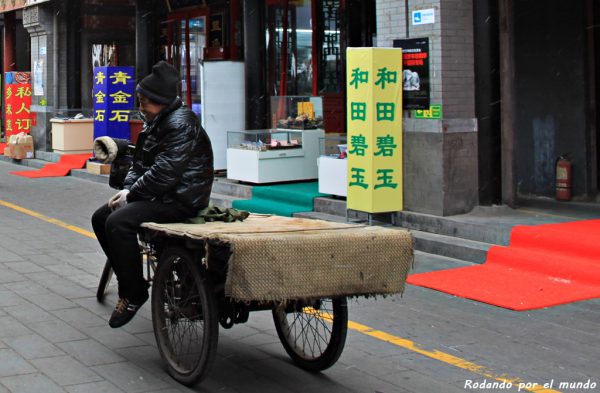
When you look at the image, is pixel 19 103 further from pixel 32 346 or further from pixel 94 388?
pixel 94 388

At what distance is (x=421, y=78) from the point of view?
10.5 m

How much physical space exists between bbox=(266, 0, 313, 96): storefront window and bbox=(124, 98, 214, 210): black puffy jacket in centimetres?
983

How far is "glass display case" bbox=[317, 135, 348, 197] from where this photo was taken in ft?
39.0

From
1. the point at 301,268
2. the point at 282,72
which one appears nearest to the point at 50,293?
the point at 301,268

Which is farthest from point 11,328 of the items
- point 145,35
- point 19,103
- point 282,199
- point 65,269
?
point 19,103

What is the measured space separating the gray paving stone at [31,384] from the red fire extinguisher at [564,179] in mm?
8099

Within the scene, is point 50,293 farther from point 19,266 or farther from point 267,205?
point 267,205

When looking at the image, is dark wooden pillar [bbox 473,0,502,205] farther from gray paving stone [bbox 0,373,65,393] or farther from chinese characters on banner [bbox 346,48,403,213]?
gray paving stone [bbox 0,373,65,393]

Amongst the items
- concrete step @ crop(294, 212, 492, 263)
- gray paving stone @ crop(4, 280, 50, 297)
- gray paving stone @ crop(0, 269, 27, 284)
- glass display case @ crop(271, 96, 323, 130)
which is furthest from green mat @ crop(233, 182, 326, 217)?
gray paving stone @ crop(4, 280, 50, 297)

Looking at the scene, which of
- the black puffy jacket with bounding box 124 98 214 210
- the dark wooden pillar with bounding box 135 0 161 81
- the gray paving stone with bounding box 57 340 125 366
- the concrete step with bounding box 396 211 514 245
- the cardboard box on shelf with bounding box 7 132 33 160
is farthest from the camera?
the cardboard box on shelf with bounding box 7 132 33 160

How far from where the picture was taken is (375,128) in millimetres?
10398

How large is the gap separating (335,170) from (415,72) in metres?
2.04

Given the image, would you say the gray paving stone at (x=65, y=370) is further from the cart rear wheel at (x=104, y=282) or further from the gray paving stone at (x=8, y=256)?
the gray paving stone at (x=8, y=256)

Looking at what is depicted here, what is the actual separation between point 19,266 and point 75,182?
29.6 feet
